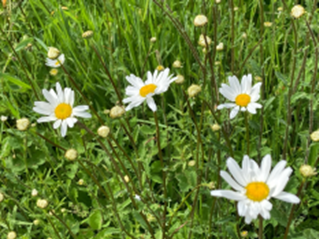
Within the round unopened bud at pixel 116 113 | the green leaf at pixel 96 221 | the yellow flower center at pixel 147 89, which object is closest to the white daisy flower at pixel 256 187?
the round unopened bud at pixel 116 113

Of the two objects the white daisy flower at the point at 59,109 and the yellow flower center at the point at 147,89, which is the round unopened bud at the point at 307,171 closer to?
the yellow flower center at the point at 147,89

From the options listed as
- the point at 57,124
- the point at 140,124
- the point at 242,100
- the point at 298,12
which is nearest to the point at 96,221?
the point at 57,124

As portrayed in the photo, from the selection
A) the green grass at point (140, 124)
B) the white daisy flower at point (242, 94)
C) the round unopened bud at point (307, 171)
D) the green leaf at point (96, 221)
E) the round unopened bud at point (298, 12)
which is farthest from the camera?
the green leaf at point (96, 221)

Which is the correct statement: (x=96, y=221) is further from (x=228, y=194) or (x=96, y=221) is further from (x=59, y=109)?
(x=228, y=194)

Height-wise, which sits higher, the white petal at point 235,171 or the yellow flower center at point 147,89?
the yellow flower center at point 147,89

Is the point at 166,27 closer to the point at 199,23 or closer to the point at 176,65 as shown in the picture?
the point at 176,65

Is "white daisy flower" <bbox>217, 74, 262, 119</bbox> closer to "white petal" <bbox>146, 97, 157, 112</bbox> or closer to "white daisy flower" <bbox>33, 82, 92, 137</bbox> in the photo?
"white petal" <bbox>146, 97, 157, 112</bbox>

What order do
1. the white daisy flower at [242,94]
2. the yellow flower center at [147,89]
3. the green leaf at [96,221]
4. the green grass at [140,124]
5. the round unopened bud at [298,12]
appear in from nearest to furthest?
the round unopened bud at [298,12], the white daisy flower at [242,94], the yellow flower center at [147,89], the green grass at [140,124], the green leaf at [96,221]
